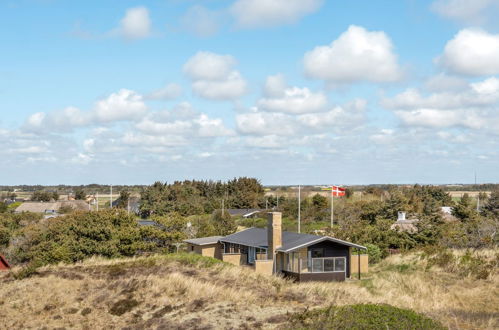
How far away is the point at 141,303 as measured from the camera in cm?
2731

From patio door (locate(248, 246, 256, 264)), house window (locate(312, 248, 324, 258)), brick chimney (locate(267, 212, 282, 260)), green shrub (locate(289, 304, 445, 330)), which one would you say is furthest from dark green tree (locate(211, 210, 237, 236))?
green shrub (locate(289, 304, 445, 330))

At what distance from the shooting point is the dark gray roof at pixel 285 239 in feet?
119

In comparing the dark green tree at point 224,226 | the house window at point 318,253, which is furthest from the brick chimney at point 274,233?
the dark green tree at point 224,226

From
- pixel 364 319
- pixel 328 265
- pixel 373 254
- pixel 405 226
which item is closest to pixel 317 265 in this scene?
pixel 328 265

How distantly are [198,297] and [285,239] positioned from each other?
14336 mm

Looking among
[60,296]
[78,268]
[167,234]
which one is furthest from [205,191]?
[60,296]

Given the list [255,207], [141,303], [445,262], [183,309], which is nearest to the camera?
[183,309]

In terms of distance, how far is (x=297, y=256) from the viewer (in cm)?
3616

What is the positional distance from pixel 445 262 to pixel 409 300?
12.6 m

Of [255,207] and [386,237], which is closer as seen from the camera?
[386,237]

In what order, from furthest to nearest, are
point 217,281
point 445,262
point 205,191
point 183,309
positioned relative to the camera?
point 205,191 < point 445,262 < point 217,281 < point 183,309

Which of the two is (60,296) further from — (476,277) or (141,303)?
(476,277)

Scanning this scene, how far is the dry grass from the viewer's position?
79.0 ft

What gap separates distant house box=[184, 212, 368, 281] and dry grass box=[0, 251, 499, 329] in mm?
2007
